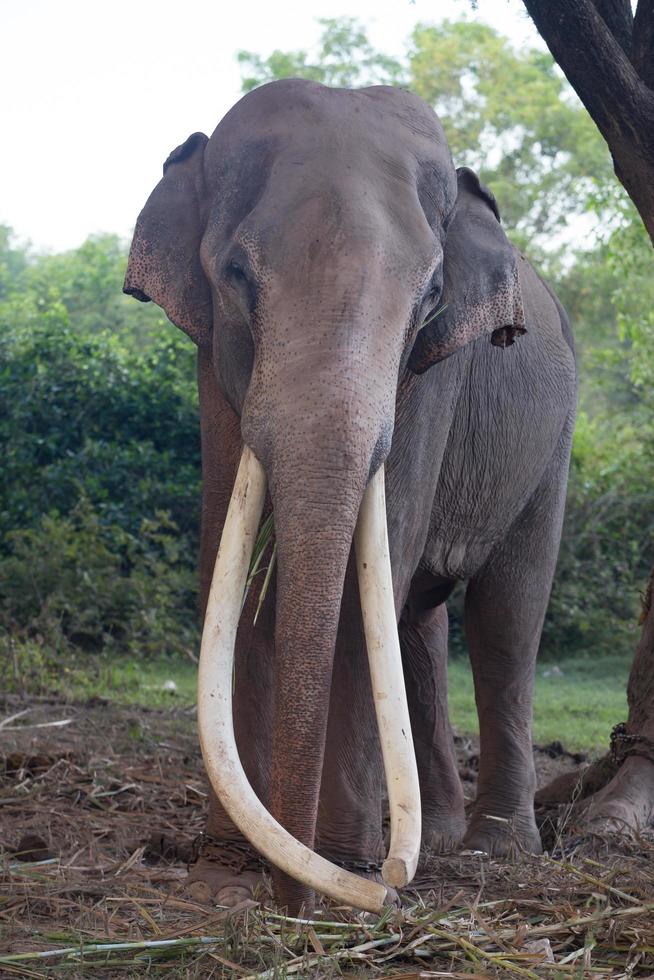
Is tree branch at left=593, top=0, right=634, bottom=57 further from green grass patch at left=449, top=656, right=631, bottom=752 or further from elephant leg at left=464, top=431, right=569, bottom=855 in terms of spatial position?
green grass patch at left=449, top=656, right=631, bottom=752

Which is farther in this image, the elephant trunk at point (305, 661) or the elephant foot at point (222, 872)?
the elephant foot at point (222, 872)

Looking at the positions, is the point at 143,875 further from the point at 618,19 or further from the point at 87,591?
the point at 87,591

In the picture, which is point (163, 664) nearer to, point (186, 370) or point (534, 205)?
point (186, 370)

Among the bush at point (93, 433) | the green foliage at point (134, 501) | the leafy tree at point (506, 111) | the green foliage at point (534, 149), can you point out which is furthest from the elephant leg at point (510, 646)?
the leafy tree at point (506, 111)

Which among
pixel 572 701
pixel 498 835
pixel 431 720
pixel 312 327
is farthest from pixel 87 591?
pixel 312 327

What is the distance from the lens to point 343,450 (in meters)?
3.07

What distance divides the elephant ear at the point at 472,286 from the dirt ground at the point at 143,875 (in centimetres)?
149

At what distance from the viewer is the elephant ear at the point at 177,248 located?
158 inches

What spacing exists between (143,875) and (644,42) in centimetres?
363

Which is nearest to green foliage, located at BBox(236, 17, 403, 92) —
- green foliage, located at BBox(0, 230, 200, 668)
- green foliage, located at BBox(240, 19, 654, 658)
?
green foliage, located at BBox(240, 19, 654, 658)

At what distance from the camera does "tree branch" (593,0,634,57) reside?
Answer: 18.1 ft

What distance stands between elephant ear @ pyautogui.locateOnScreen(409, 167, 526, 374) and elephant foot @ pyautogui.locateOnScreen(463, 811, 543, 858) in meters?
2.01

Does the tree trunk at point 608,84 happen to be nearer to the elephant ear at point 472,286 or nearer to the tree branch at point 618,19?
the tree branch at point 618,19

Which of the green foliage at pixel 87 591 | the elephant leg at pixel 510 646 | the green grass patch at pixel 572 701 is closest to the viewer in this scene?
the elephant leg at pixel 510 646
